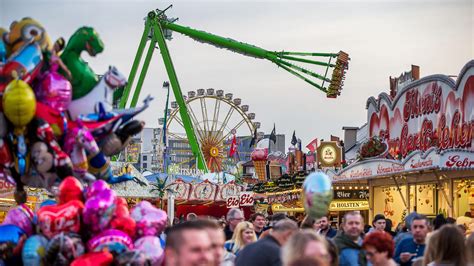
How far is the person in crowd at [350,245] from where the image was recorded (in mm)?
8242

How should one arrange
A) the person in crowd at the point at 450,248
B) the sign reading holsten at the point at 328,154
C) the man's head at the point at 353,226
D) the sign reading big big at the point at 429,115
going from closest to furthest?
the person in crowd at the point at 450,248, the man's head at the point at 353,226, the sign reading big big at the point at 429,115, the sign reading holsten at the point at 328,154

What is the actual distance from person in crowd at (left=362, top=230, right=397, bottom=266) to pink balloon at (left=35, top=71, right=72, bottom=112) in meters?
2.66

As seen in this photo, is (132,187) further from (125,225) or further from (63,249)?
(63,249)

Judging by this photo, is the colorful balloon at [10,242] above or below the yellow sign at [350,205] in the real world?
below

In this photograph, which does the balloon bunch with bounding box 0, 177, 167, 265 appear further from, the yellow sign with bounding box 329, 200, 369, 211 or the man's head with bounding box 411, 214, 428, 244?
the yellow sign with bounding box 329, 200, 369, 211

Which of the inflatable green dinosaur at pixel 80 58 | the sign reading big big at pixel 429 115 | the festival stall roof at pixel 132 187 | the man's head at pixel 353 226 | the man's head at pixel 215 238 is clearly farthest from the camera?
the festival stall roof at pixel 132 187

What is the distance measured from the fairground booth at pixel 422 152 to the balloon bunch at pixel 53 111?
1277cm

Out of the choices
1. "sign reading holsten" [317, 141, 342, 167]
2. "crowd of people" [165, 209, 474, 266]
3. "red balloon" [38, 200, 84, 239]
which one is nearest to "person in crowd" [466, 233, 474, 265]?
"crowd of people" [165, 209, 474, 266]

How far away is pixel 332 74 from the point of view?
4594cm

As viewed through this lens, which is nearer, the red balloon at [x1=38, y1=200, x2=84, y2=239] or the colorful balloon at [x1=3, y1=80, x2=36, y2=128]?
the red balloon at [x1=38, y1=200, x2=84, y2=239]

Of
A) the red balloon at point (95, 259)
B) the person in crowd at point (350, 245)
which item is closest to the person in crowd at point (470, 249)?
the person in crowd at point (350, 245)

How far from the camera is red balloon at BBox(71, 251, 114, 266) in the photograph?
22.5 feet

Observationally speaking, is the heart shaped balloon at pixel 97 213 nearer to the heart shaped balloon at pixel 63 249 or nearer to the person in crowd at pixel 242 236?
the heart shaped balloon at pixel 63 249

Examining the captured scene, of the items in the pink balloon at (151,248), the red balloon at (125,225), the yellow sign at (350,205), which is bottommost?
the pink balloon at (151,248)
